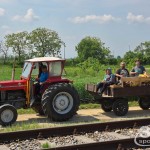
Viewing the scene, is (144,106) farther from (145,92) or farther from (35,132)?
(35,132)

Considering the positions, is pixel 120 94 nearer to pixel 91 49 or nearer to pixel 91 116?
pixel 91 116

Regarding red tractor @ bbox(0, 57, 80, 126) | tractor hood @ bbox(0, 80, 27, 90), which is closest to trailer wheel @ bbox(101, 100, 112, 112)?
red tractor @ bbox(0, 57, 80, 126)

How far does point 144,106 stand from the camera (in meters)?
15.1

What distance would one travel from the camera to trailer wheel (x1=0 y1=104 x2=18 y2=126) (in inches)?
468

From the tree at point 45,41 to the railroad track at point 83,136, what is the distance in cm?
7692

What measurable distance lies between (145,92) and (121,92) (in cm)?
100

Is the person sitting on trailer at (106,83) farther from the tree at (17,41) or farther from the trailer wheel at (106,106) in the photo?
the tree at (17,41)

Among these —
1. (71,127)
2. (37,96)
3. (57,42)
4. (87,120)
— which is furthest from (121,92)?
(57,42)

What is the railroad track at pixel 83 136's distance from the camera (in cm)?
804

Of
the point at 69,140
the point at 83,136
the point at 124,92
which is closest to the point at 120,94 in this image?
the point at 124,92

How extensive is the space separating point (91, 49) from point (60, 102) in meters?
85.4

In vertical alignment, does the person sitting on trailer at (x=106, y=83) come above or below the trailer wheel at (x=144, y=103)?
above

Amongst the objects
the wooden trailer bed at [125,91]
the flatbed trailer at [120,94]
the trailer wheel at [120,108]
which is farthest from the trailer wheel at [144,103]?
the trailer wheel at [120,108]

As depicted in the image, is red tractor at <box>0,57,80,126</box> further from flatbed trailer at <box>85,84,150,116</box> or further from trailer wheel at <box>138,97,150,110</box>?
trailer wheel at <box>138,97,150,110</box>
